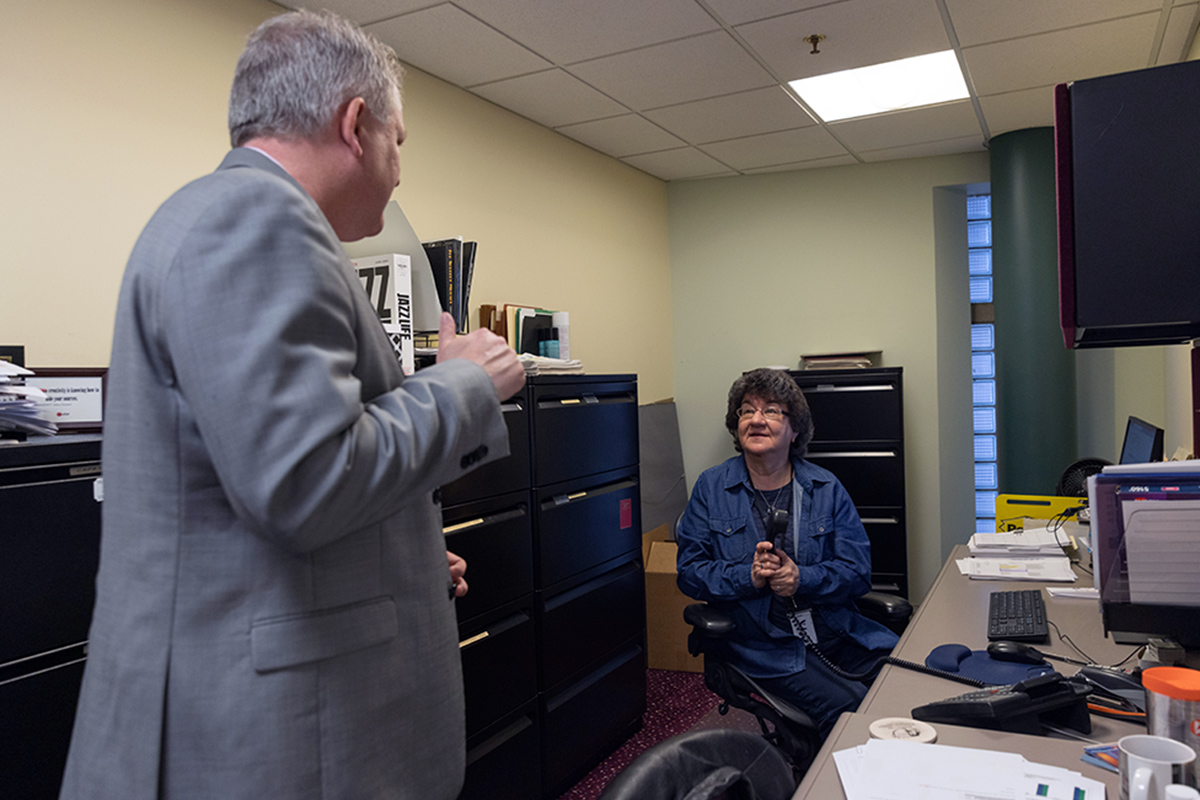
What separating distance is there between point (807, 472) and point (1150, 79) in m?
1.48

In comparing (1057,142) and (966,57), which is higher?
(966,57)

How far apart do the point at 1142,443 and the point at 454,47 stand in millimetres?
2632

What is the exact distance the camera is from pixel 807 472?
8.38 feet

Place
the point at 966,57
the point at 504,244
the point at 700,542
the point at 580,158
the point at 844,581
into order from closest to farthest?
the point at 844,581, the point at 700,542, the point at 966,57, the point at 504,244, the point at 580,158

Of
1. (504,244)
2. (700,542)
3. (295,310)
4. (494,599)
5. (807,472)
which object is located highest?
(504,244)

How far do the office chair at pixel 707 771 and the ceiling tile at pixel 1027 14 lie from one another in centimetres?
256

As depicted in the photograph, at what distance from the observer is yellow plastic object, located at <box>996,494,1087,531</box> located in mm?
3096

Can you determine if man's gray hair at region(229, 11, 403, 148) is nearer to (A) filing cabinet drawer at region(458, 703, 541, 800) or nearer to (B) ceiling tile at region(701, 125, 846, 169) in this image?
(A) filing cabinet drawer at region(458, 703, 541, 800)

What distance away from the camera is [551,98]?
3506 mm

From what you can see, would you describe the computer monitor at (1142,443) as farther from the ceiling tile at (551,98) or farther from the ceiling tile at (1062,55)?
the ceiling tile at (551,98)

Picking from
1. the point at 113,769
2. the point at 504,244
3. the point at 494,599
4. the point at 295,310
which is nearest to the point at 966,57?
the point at 504,244

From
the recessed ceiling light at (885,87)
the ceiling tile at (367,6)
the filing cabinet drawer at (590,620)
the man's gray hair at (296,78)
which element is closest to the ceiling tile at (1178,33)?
the recessed ceiling light at (885,87)

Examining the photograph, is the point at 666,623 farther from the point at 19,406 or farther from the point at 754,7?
the point at 19,406

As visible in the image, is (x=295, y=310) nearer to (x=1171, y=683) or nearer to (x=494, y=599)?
(x=1171, y=683)
